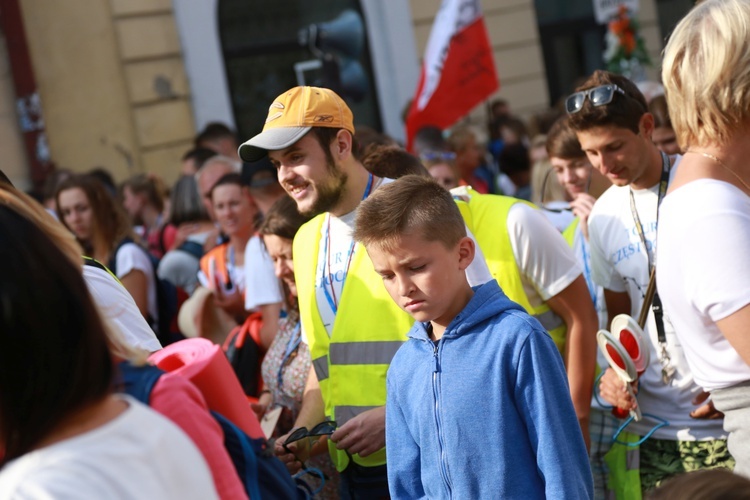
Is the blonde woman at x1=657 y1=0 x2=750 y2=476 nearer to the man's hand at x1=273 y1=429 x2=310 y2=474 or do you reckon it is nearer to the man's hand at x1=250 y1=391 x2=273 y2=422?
the man's hand at x1=273 y1=429 x2=310 y2=474

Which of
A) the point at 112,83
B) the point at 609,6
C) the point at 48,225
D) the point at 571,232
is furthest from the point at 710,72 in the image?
the point at 112,83

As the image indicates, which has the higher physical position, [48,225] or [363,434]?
[48,225]

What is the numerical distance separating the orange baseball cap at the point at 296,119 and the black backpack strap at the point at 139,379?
170 centimetres

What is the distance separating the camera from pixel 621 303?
362cm

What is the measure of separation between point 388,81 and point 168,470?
11.3 meters

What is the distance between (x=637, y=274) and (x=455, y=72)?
14.0 ft

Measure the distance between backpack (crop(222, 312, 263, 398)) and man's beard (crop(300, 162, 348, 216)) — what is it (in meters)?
1.32

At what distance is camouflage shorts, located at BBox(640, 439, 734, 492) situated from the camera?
323 centimetres

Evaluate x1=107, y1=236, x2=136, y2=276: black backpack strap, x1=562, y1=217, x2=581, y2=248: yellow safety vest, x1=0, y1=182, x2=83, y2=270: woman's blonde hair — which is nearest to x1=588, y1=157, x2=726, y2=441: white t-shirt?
x1=562, y1=217, x2=581, y2=248: yellow safety vest

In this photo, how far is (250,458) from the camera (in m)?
1.84

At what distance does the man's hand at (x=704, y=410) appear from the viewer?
3115 millimetres

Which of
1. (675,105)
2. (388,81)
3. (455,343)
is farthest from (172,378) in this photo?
(388,81)

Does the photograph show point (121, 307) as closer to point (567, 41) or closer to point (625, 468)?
point (625, 468)

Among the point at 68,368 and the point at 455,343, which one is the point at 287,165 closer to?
the point at 455,343
